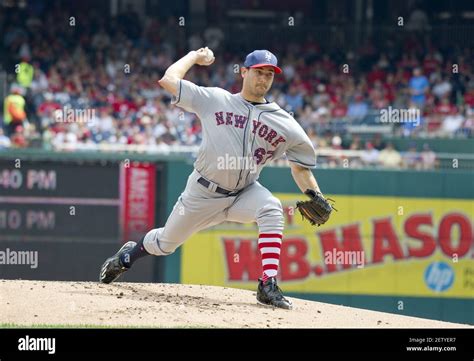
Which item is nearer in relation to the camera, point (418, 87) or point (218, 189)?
point (218, 189)

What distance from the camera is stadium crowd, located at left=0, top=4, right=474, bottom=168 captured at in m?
17.8

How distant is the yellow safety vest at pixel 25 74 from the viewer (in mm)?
19906

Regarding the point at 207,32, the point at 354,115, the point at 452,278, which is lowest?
the point at 452,278

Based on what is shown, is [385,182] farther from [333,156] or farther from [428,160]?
[333,156]

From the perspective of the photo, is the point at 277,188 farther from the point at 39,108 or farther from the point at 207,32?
the point at 207,32

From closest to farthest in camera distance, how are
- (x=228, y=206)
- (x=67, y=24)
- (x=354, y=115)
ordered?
(x=228, y=206), (x=354, y=115), (x=67, y=24)

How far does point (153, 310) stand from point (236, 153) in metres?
1.37

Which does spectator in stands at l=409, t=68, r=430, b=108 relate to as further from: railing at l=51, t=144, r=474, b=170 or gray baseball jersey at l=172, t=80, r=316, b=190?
gray baseball jersey at l=172, t=80, r=316, b=190

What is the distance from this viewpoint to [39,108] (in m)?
Answer: 18.9

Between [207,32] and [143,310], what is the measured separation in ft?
49.7

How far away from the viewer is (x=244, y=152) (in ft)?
28.1

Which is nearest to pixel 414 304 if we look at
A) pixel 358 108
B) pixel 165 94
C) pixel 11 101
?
pixel 358 108

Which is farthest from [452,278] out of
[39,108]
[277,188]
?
[39,108]

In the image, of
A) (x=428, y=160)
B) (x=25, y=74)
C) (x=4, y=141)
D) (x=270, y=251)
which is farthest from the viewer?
(x=25, y=74)
